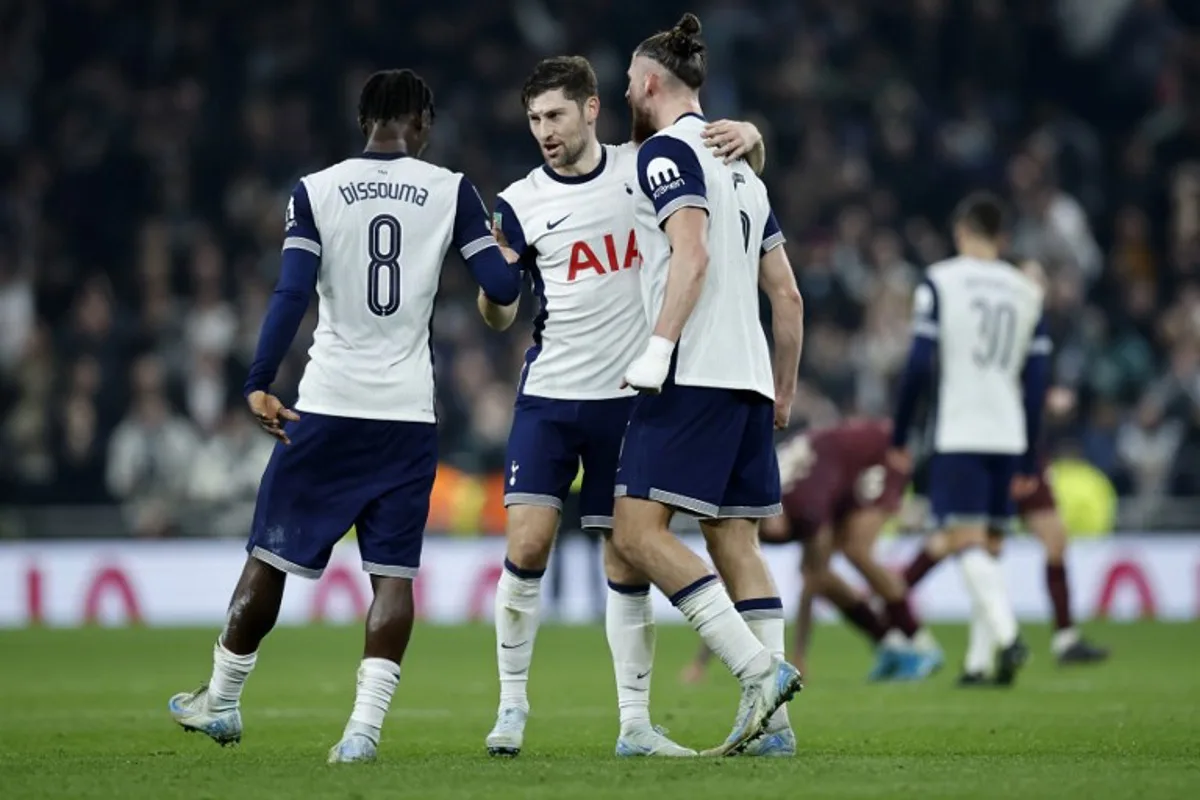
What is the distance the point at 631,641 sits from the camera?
7.97m

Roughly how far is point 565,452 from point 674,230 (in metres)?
1.03

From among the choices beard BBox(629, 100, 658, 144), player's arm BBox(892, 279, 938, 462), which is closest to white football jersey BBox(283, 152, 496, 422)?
beard BBox(629, 100, 658, 144)

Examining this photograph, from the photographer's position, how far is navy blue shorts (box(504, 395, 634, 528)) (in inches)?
310

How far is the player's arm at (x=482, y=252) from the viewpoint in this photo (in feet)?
24.9

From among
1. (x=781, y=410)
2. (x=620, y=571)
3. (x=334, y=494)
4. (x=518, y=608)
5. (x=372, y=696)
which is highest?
(x=781, y=410)

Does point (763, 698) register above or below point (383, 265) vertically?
below

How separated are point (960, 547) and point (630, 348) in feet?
15.5

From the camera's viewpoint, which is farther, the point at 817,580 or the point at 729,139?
the point at 817,580

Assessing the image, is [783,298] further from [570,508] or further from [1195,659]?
[570,508]

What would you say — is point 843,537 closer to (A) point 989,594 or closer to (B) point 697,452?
(A) point 989,594

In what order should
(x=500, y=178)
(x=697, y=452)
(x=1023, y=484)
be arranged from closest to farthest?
(x=697, y=452), (x=1023, y=484), (x=500, y=178)

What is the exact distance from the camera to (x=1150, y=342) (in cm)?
2112

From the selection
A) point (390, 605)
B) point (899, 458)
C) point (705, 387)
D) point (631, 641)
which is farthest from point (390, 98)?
point (899, 458)

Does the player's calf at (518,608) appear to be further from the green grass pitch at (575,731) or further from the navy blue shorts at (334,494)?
the navy blue shorts at (334,494)
